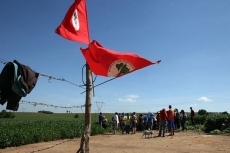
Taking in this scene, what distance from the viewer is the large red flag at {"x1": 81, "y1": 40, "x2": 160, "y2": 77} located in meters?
6.04

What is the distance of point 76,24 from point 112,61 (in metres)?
1.27

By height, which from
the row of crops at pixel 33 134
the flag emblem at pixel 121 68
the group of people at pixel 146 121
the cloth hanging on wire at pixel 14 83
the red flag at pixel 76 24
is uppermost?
the red flag at pixel 76 24

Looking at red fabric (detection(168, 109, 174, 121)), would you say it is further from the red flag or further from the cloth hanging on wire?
the cloth hanging on wire

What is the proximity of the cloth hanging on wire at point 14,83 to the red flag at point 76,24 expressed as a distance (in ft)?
3.80

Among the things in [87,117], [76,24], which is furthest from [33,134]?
[76,24]

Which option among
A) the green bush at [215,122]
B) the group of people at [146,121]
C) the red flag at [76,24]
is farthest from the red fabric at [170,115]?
the red flag at [76,24]

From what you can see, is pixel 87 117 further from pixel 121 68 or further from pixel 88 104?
pixel 121 68

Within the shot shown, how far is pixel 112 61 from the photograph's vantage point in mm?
6047

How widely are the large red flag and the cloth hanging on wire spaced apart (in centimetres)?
150

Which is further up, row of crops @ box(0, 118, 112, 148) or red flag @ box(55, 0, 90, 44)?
red flag @ box(55, 0, 90, 44)

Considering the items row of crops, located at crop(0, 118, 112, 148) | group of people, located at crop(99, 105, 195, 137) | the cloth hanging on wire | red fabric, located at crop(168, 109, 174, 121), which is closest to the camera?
the cloth hanging on wire

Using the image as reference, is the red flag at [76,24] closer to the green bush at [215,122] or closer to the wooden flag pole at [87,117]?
the wooden flag pole at [87,117]

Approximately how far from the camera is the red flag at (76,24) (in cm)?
578

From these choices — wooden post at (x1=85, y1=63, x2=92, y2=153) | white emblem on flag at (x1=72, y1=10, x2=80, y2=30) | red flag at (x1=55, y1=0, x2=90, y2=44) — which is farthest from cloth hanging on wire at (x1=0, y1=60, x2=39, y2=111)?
white emblem on flag at (x1=72, y1=10, x2=80, y2=30)
